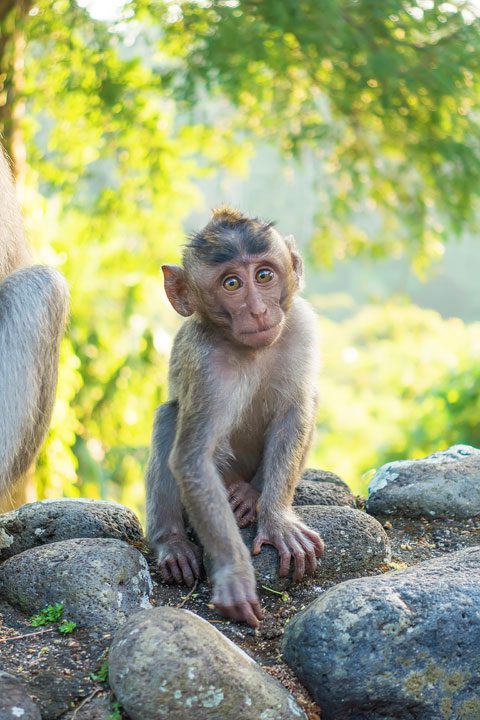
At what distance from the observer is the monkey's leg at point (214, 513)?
13.0 feet

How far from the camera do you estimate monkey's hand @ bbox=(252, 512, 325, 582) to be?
4.20 metres

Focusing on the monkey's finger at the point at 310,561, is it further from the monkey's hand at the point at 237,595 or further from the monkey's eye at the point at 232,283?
the monkey's eye at the point at 232,283

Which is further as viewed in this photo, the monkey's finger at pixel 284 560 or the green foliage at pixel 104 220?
the green foliage at pixel 104 220

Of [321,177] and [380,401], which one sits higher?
[321,177]

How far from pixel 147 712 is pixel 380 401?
67.7 ft

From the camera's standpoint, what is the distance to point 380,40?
1108cm

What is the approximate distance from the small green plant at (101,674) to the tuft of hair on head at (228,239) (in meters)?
1.73

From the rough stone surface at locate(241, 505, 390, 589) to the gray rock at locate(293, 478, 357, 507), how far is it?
0.58 m

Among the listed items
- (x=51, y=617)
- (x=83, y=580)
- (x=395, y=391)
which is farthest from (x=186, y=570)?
(x=395, y=391)

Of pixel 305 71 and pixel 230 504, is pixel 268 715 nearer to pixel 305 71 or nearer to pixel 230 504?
pixel 230 504

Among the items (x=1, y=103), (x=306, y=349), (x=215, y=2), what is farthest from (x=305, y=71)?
(x=306, y=349)

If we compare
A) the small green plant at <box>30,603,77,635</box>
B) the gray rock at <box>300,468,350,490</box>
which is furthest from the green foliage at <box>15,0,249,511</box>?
the small green plant at <box>30,603,77,635</box>

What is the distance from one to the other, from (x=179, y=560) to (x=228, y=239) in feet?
4.82

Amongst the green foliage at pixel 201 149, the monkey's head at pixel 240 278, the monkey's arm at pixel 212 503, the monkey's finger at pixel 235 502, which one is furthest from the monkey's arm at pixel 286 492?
the green foliage at pixel 201 149
